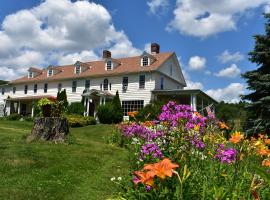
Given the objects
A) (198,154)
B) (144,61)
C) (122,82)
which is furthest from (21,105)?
(198,154)

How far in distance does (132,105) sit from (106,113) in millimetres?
3026

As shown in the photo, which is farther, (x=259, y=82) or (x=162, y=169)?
(x=259, y=82)

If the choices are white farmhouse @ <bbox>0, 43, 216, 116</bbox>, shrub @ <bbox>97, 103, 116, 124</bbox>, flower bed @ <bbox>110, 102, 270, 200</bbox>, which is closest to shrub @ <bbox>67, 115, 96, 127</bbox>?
shrub @ <bbox>97, 103, 116, 124</bbox>

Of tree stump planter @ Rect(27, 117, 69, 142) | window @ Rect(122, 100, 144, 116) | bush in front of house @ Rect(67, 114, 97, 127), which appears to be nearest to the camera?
tree stump planter @ Rect(27, 117, 69, 142)

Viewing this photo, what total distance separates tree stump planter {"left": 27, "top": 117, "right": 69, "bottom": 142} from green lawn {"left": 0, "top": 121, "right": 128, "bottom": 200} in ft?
1.68

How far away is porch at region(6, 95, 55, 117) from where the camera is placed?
42.3 meters

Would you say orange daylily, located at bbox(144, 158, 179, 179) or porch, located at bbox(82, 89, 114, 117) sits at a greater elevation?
porch, located at bbox(82, 89, 114, 117)

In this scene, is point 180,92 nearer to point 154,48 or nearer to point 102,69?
point 154,48

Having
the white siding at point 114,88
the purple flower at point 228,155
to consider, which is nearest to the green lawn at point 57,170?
the purple flower at point 228,155

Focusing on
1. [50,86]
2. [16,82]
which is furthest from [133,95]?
[16,82]

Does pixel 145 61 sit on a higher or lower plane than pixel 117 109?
higher

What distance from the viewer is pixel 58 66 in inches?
1752

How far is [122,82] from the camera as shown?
34062mm

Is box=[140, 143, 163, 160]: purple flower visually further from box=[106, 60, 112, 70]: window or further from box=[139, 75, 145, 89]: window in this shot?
box=[106, 60, 112, 70]: window
